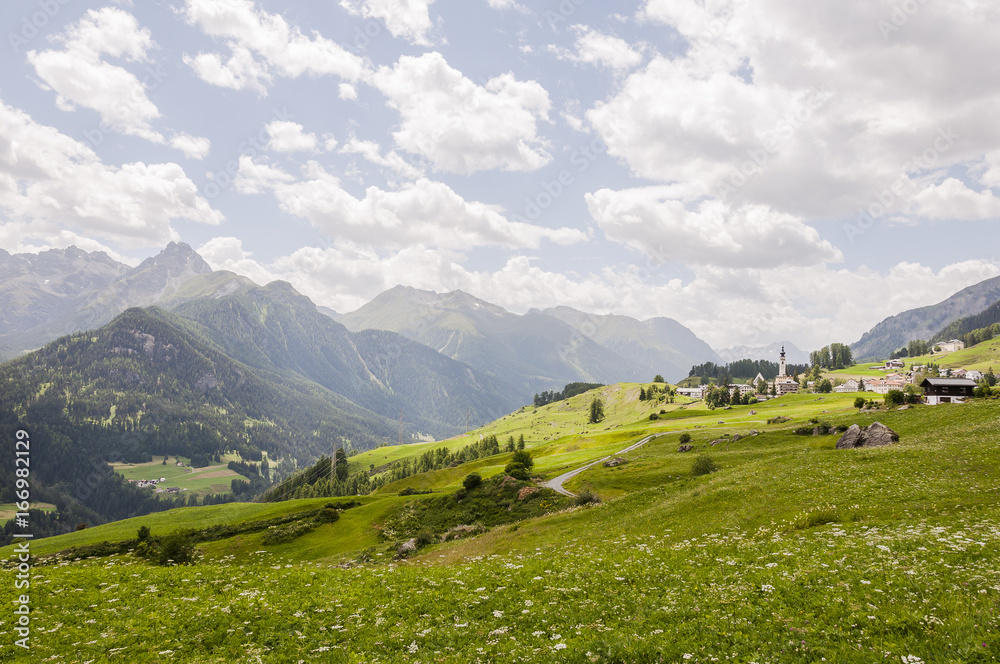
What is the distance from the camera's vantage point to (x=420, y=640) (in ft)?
55.9

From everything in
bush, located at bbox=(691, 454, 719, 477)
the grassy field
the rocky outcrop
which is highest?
the grassy field

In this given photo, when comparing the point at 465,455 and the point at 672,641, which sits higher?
the point at 672,641

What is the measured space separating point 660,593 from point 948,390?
381 ft

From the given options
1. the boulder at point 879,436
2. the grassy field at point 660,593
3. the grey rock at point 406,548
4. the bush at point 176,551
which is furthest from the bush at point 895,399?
the bush at point 176,551

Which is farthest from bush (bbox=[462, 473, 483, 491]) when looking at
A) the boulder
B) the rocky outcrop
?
the boulder

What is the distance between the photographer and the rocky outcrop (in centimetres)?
5447

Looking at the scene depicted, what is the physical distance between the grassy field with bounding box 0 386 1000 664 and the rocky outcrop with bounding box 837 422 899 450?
1147cm

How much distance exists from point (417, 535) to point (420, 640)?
41457mm

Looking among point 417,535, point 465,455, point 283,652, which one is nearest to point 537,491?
point 417,535

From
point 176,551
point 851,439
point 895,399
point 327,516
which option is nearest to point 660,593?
point 176,551

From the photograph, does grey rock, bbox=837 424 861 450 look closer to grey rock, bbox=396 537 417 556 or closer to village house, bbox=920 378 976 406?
village house, bbox=920 378 976 406

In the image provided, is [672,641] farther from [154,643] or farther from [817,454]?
[817,454]

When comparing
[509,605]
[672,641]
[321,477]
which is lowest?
[321,477]

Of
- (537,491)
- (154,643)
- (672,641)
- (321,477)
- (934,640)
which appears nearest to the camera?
(934,640)
